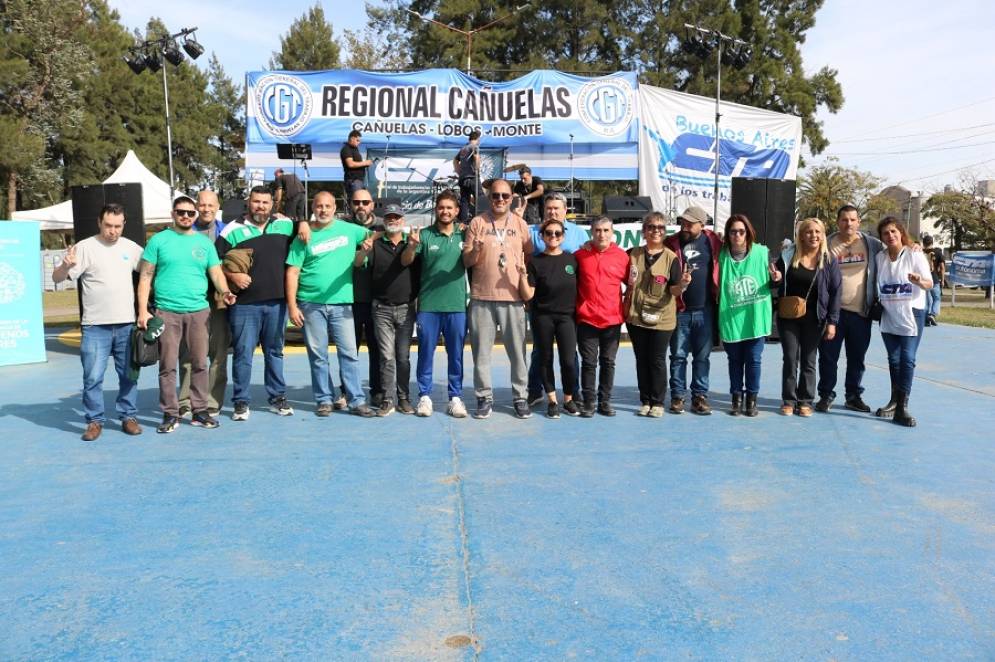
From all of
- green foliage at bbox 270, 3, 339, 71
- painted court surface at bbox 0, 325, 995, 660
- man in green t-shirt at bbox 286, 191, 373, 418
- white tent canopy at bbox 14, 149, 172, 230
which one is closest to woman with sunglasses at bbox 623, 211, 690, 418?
painted court surface at bbox 0, 325, 995, 660

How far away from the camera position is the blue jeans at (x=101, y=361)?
5.59m

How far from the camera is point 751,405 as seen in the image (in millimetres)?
6340

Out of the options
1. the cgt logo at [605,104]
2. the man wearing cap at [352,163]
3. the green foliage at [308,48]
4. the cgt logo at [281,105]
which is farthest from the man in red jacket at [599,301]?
the green foliage at [308,48]

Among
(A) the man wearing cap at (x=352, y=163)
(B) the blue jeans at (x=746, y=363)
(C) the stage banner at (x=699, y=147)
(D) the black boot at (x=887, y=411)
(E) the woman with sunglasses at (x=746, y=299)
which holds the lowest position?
(D) the black boot at (x=887, y=411)

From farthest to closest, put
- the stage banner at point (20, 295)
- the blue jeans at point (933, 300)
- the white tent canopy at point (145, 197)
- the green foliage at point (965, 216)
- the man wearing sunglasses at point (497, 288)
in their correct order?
the green foliage at point (965, 216) → the white tent canopy at point (145, 197) → the blue jeans at point (933, 300) → the stage banner at point (20, 295) → the man wearing sunglasses at point (497, 288)

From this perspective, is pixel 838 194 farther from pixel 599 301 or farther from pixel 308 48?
pixel 599 301

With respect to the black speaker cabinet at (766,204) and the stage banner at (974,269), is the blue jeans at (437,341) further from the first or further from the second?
the stage banner at (974,269)

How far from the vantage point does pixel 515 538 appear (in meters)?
3.67

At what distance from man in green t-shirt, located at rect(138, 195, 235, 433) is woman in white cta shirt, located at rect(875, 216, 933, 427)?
5.15 m

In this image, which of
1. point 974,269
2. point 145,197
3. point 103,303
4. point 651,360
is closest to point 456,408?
point 651,360

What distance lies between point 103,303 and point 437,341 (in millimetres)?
2459

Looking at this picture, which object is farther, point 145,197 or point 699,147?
point 145,197

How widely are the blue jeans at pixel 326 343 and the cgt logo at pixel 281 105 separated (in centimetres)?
981

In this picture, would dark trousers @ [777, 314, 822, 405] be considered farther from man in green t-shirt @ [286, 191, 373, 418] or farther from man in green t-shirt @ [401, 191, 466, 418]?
man in green t-shirt @ [286, 191, 373, 418]
